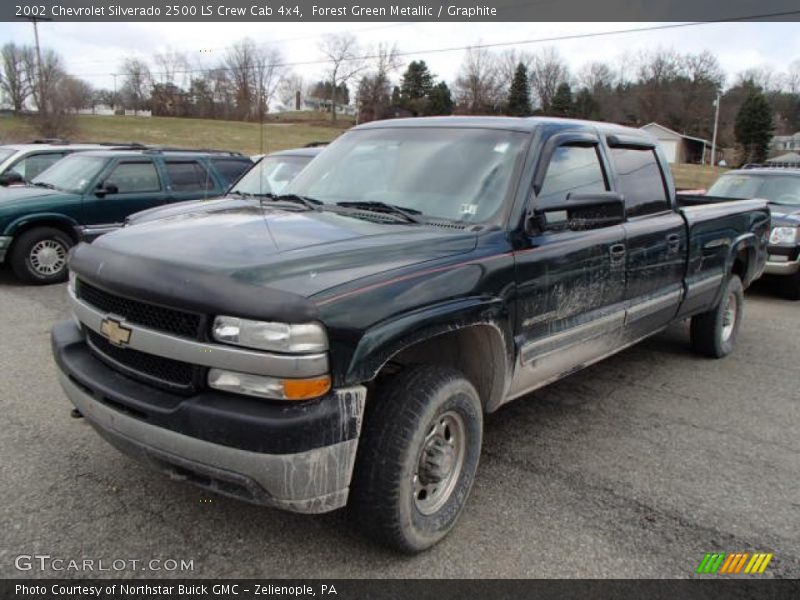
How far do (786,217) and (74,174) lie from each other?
9.99m

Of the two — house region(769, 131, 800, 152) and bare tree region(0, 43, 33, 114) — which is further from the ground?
bare tree region(0, 43, 33, 114)

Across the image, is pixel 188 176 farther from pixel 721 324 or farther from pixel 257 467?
pixel 257 467

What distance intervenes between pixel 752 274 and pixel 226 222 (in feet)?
17.2

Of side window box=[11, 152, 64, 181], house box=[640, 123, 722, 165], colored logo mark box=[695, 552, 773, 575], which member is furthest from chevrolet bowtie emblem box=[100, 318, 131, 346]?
house box=[640, 123, 722, 165]

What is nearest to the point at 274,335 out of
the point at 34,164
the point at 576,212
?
the point at 576,212

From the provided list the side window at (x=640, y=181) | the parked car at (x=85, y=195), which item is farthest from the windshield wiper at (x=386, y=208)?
the parked car at (x=85, y=195)

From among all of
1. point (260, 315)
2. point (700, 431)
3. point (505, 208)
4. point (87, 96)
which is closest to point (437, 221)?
point (505, 208)

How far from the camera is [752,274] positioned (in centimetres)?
627

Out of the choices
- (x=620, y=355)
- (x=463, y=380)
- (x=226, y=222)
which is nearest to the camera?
(x=463, y=380)

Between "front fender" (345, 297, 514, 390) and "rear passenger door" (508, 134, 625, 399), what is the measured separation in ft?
0.72

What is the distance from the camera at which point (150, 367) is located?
2.60 metres

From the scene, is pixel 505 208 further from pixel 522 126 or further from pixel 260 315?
pixel 260 315

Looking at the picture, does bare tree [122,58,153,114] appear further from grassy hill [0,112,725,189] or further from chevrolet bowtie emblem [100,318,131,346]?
chevrolet bowtie emblem [100,318,131,346]

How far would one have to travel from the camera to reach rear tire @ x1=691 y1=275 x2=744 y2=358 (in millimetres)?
5824
